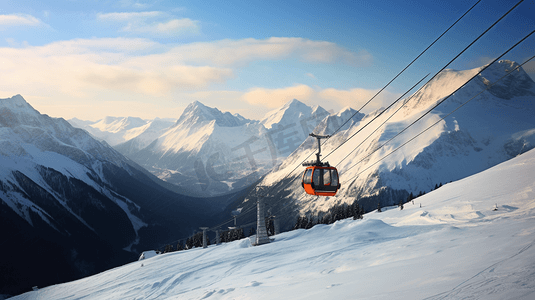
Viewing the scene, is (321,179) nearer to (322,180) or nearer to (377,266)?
(322,180)

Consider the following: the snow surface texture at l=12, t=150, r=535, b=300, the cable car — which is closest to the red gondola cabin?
the cable car

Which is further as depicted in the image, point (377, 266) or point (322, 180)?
point (322, 180)

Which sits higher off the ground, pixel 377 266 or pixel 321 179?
pixel 321 179

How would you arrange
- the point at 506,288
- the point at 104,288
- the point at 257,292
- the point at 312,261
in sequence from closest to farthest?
the point at 506,288 → the point at 257,292 → the point at 312,261 → the point at 104,288

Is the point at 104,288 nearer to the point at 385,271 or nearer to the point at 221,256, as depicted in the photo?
the point at 221,256

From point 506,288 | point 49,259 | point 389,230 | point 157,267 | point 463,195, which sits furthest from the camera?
point 49,259

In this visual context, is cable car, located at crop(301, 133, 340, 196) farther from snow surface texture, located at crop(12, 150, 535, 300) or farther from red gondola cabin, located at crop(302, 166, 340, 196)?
snow surface texture, located at crop(12, 150, 535, 300)

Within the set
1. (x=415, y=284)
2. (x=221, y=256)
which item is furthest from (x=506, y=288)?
(x=221, y=256)

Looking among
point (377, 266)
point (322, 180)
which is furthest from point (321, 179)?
point (377, 266)

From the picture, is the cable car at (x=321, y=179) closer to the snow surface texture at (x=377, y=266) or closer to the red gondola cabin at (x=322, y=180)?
the red gondola cabin at (x=322, y=180)
